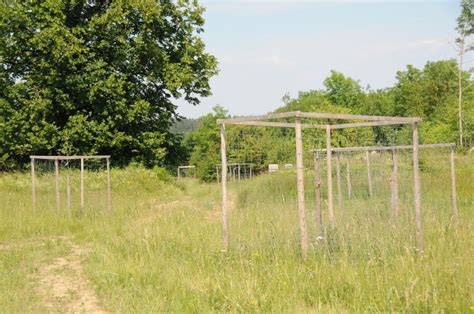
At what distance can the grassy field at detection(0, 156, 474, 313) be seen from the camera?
5797mm

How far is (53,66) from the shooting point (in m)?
23.6

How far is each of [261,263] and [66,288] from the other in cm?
296

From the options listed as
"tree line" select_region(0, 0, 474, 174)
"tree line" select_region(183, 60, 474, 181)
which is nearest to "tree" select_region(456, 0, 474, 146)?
"tree line" select_region(183, 60, 474, 181)

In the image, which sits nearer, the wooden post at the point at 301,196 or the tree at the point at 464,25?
the wooden post at the point at 301,196

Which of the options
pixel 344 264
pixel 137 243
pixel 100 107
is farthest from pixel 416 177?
pixel 100 107

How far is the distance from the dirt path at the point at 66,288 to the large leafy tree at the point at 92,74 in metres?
15.1

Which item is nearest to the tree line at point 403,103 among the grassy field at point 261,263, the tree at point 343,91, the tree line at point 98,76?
the tree at point 343,91

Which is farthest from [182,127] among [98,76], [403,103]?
[98,76]

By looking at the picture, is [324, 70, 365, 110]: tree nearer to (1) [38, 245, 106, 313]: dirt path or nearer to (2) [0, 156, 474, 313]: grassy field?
(2) [0, 156, 474, 313]: grassy field

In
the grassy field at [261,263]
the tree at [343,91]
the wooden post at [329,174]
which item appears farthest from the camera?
the tree at [343,91]

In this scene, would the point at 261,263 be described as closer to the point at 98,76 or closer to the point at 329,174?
the point at 329,174

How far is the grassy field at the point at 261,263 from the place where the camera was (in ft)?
19.0

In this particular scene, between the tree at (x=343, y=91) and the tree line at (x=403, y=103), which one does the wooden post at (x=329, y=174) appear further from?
the tree at (x=343, y=91)

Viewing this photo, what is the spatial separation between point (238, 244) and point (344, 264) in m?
2.20
